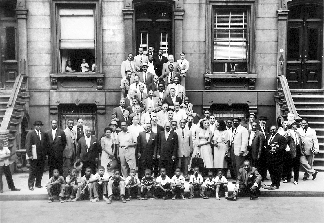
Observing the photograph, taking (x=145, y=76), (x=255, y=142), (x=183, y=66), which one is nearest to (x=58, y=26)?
(x=145, y=76)

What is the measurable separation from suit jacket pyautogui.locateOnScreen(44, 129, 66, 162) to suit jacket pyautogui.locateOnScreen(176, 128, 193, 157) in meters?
3.29

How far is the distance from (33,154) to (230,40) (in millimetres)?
9029

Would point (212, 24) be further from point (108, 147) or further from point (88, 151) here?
point (88, 151)

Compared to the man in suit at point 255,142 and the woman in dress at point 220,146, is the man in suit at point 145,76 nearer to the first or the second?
the woman in dress at point 220,146

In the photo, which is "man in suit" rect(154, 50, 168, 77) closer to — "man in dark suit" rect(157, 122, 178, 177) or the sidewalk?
"man in dark suit" rect(157, 122, 178, 177)

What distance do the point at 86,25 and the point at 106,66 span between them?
1.78m

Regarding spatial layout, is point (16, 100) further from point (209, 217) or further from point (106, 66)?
point (209, 217)

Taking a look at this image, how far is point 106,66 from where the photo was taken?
17969 millimetres

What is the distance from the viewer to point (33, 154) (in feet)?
42.9

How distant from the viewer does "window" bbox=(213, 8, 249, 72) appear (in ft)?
59.9

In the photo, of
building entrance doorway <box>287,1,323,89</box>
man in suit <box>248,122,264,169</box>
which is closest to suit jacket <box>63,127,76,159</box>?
man in suit <box>248,122,264,169</box>

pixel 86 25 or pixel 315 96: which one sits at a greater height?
pixel 86 25

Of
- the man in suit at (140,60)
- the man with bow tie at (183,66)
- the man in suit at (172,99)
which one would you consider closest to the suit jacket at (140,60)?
the man in suit at (140,60)

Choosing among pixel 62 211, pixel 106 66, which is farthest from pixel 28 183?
pixel 106 66
